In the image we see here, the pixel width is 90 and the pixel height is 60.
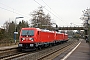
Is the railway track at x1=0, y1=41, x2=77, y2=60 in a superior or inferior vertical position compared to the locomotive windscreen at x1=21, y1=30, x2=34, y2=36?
inferior

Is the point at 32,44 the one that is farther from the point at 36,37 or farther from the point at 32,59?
the point at 32,59

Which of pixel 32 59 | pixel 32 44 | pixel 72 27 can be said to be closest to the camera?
pixel 32 59

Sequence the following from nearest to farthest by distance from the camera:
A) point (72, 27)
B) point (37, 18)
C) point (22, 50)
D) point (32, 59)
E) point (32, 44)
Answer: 1. point (32, 59)
2. point (32, 44)
3. point (22, 50)
4. point (37, 18)
5. point (72, 27)

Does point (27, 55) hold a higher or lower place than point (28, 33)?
lower

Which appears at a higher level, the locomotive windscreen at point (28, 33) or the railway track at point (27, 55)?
the locomotive windscreen at point (28, 33)

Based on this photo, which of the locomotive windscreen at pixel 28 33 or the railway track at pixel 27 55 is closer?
the railway track at pixel 27 55

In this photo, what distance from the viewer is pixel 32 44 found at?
22.5 metres

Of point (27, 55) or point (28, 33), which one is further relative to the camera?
point (28, 33)

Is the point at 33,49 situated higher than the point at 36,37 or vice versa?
the point at 36,37

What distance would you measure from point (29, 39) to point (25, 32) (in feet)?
3.75

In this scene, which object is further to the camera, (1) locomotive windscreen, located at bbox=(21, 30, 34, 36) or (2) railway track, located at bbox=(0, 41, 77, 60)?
(1) locomotive windscreen, located at bbox=(21, 30, 34, 36)

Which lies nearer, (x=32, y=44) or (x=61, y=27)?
(x=32, y=44)

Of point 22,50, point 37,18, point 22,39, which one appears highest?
point 37,18

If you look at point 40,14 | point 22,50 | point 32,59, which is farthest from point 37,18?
point 32,59
